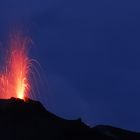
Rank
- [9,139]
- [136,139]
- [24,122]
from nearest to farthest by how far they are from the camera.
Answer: [9,139]
[24,122]
[136,139]

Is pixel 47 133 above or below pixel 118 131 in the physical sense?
below

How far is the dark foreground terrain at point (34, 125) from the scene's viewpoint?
70.9 m

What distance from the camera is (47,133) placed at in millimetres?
71250

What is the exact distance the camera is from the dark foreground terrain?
233ft

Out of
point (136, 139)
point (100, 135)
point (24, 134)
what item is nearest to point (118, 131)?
point (136, 139)

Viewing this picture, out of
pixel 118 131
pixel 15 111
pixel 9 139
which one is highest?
pixel 118 131

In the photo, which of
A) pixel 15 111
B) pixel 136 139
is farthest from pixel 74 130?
pixel 136 139

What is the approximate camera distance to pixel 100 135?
75.4 m

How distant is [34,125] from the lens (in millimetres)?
73062

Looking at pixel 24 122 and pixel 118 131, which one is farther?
pixel 118 131

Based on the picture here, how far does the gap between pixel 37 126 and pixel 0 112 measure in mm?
4611

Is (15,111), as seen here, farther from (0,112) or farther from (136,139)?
(136,139)

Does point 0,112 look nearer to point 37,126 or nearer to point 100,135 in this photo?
point 37,126

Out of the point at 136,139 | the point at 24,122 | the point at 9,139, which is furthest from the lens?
the point at 136,139
